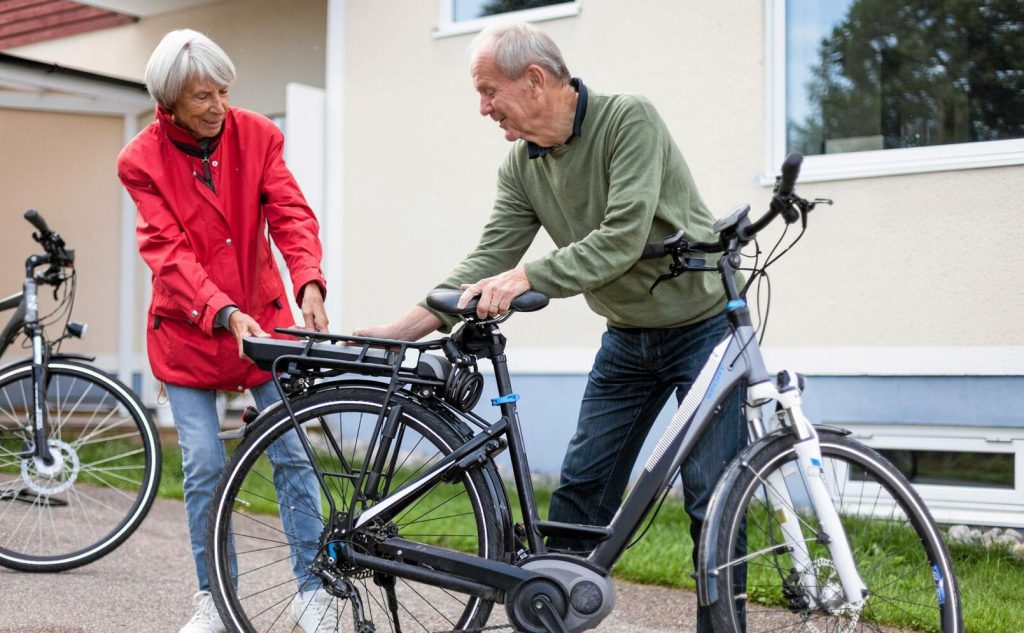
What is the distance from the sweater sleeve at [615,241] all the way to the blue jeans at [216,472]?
0.96m

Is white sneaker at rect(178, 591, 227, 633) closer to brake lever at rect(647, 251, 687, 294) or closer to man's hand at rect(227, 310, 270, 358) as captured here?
man's hand at rect(227, 310, 270, 358)

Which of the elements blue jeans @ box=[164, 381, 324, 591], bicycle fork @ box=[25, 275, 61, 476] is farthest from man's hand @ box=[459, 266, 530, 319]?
bicycle fork @ box=[25, 275, 61, 476]

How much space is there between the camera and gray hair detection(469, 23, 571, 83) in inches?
122

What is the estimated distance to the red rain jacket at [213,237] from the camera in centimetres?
348

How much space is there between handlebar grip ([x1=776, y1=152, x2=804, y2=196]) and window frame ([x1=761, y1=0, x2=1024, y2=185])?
11.1ft

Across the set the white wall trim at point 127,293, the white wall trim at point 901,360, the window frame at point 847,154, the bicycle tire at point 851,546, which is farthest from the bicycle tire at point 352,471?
the white wall trim at point 127,293

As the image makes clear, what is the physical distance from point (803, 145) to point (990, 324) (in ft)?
4.38

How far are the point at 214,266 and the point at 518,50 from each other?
116 centimetres

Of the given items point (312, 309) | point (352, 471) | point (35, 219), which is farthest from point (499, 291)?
point (35, 219)

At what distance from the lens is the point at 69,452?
4934 millimetres

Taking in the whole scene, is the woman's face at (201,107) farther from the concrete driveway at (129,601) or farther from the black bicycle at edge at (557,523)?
the concrete driveway at (129,601)

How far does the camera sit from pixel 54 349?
17.1ft

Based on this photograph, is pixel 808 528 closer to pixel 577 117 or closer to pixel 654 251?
pixel 654 251

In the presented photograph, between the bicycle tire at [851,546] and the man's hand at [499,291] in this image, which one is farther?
the man's hand at [499,291]
